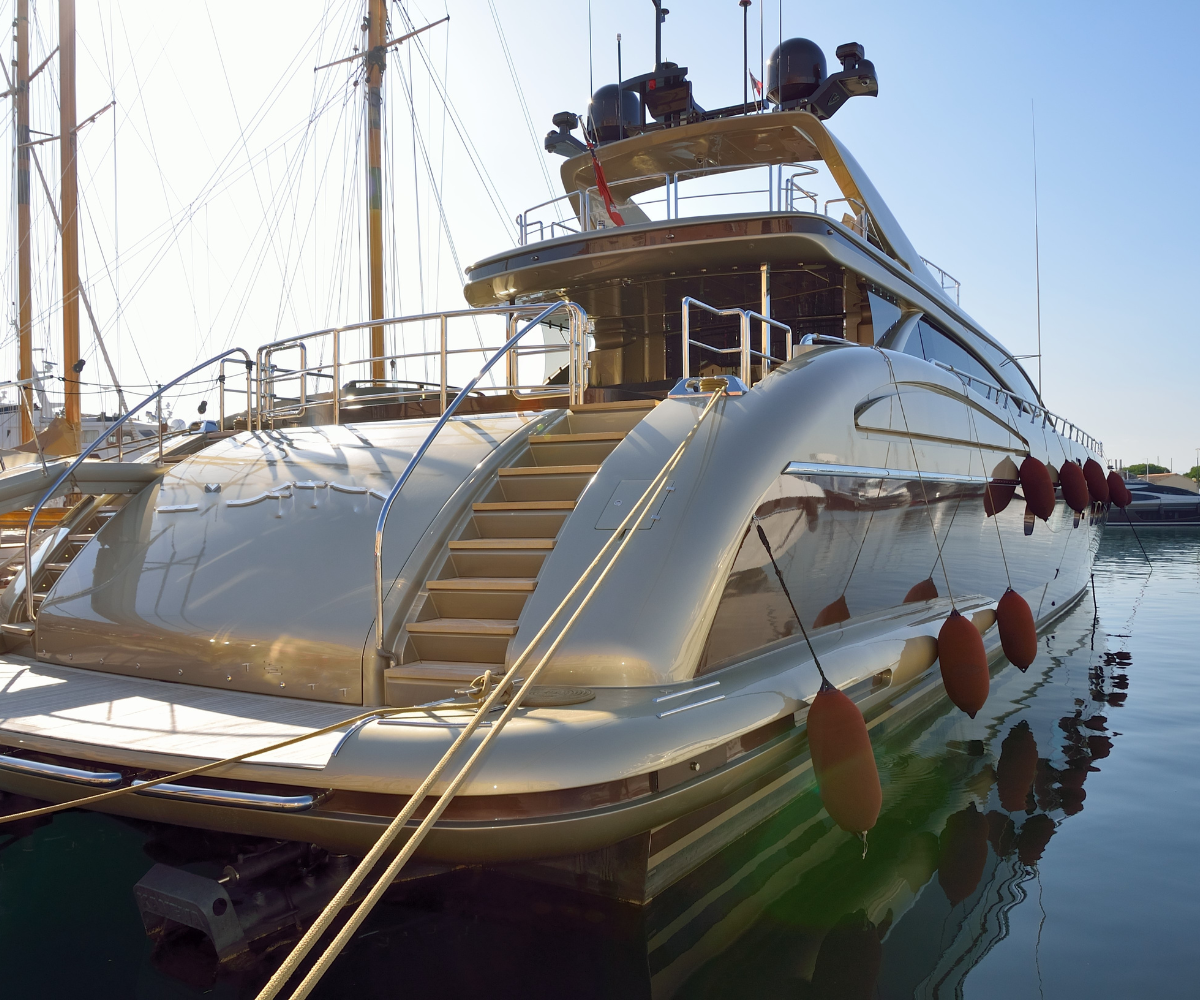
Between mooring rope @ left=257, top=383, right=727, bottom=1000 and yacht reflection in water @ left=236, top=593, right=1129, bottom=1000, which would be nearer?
mooring rope @ left=257, top=383, right=727, bottom=1000

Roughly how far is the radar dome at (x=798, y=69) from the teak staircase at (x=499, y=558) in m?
7.02

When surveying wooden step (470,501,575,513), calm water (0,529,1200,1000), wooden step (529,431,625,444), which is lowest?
calm water (0,529,1200,1000)

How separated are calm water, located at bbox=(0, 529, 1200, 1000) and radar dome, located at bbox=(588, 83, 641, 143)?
335 inches

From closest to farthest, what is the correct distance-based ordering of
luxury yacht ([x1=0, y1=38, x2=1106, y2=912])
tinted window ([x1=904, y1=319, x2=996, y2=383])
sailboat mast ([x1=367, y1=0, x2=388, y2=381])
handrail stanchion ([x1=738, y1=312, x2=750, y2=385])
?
1. luxury yacht ([x1=0, y1=38, x2=1106, y2=912])
2. handrail stanchion ([x1=738, y1=312, x2=750, y2=385])
3. tinted window ([x1=904, y1=319, x2=996, y2=383])
4. sailboat mast ([x1=367, y1=0, x2=388, y2=381])

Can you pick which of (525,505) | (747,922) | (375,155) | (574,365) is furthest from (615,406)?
(375,155)

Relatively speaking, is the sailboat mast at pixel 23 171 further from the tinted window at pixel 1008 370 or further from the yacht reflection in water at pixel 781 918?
the yacht reflection in water at pixel 781 918

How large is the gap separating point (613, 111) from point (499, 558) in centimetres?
851

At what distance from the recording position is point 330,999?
3.14 m

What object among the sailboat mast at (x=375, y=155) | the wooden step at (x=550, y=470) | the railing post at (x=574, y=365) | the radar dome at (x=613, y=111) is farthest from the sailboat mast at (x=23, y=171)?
the wooden step at (x=550, y=470)

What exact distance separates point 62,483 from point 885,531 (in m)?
4.73

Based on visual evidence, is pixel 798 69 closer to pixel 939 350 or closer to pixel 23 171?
pixel 939 350

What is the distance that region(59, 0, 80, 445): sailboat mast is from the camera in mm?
15633

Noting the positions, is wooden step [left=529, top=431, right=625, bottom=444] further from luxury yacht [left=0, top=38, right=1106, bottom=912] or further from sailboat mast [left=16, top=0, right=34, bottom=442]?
sailboat mast [left=16, top=0, right=34, bottom=442]

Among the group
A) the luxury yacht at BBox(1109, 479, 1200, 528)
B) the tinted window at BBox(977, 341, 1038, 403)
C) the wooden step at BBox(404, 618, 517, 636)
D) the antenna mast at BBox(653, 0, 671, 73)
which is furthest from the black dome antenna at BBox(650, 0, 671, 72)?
the luxury yacht at BBox(1109, 479, 1200, 528)
